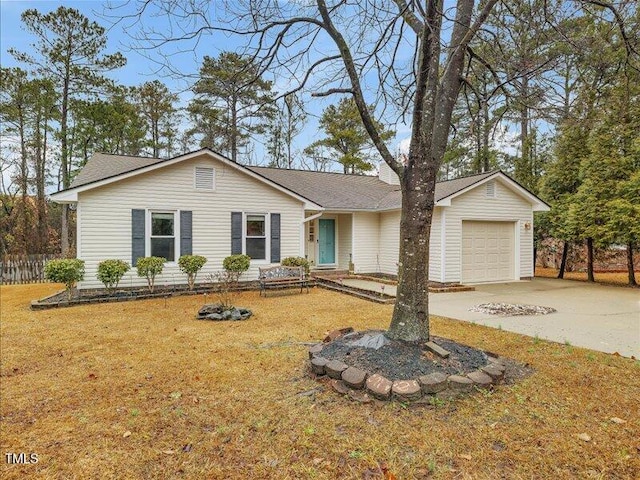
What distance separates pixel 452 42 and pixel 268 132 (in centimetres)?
2027

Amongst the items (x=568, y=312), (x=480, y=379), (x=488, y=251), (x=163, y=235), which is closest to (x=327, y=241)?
(x=488, y=251)

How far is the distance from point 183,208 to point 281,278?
3.70m

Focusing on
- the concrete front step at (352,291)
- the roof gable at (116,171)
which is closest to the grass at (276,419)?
the concrete front step at (352,291)

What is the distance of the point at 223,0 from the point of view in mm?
4352

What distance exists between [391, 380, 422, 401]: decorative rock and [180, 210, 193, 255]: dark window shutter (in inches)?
359

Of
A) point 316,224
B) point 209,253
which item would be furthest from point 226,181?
point 316,224

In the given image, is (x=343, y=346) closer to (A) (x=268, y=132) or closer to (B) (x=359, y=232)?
(B) (x=359, y=232)

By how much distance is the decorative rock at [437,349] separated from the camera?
4.07 metres

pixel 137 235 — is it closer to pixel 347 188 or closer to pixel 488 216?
pixel 347 188

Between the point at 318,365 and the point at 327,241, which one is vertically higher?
the point at 327,241

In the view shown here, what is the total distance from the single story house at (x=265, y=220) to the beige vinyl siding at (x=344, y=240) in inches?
1.6

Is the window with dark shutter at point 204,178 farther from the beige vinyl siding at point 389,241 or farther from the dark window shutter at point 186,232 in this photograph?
the beige vinyl siding at point 389,241

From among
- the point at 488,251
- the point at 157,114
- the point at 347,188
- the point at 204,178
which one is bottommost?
the point at 488,251

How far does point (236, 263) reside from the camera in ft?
37.4
